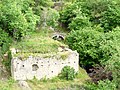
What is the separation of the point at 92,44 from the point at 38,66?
1034 cm

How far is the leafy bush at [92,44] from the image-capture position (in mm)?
52094

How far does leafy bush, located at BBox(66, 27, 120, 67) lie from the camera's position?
52.1 meters

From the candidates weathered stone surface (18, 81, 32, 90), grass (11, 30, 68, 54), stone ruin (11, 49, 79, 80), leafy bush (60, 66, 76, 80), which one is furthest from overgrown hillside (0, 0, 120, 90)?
stone ruin (11, 49, 79, 80)

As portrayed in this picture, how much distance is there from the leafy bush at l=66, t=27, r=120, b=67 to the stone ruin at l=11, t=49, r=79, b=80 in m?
5.56

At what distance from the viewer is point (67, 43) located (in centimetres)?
5734

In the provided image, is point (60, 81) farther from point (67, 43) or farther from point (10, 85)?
point (67, 43)

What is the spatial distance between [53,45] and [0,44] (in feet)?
20.8

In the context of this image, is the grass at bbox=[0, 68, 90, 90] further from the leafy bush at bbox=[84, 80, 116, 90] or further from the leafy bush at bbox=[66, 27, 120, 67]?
the leafy bush at bbox=[66, 27, 120, 67]

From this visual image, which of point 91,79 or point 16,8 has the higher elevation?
point 16,8

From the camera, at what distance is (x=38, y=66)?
1847 inches

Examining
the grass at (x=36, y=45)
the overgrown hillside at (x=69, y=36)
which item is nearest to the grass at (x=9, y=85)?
the overgrown hillside at (x=69, y=36)

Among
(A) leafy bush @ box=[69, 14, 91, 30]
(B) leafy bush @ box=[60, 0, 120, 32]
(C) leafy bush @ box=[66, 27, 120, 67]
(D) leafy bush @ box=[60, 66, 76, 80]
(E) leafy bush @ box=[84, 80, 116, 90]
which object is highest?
(B) leafy bush @ box=[60, 0, 120, 32]

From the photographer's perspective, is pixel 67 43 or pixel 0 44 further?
pixel 67 43

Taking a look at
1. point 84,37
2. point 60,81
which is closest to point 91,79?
point 60,81
